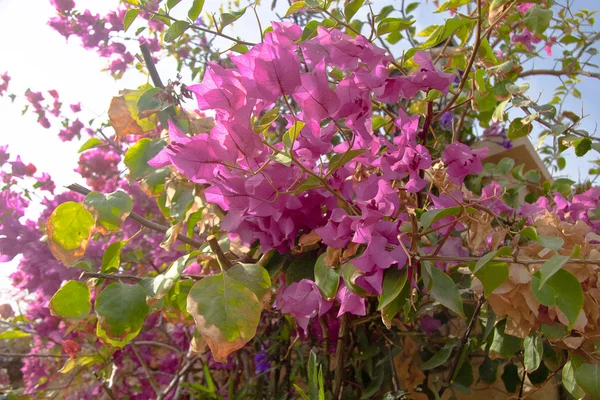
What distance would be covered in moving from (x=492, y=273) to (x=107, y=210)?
0.38 metres

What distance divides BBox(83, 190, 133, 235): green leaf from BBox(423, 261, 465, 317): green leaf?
0.32 meters

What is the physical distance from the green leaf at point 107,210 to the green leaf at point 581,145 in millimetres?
540

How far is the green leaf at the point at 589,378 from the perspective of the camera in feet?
1.28

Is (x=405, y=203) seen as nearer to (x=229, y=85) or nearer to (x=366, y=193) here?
(x=366, y=193)

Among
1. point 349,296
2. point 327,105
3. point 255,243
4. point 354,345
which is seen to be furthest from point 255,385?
point 327,105

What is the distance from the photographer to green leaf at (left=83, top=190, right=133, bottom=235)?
0.47 m

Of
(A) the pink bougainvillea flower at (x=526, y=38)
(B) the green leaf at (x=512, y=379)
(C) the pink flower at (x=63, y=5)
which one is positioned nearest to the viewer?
(B) the green leaf at (x=512, y=379)

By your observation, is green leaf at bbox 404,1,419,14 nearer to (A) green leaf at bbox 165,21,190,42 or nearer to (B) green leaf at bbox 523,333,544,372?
(A) green leaf at bbox 165,21,190,42

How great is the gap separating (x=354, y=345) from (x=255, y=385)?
0.26 metres

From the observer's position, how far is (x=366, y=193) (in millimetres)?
409

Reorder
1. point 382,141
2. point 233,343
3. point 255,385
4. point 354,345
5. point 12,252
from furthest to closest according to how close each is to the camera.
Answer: point 12,252 < point 255,385 < point 354,345 < point 382,141 < point 233,343

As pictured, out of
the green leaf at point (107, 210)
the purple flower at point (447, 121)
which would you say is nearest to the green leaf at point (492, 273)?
the green leaf at point (107, 210)

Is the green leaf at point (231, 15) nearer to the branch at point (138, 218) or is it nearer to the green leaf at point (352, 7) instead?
the green leaf at point (352, 7)

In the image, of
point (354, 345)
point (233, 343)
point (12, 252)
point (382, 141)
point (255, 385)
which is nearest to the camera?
point (233, 343)
